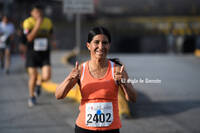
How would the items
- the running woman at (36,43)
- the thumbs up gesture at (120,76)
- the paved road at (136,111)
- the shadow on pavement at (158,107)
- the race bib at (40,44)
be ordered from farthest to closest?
the race bib at (40,44)
the running woman at (36,43)
the shadow on pavement at (158,107)
the paved road at (136,111)
the thumbs up gesture at (120,76)

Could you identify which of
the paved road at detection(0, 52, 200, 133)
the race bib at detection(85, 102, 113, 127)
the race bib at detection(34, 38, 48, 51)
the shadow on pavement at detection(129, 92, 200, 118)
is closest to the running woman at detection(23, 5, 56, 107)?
the race bib at detection(34, 38, 48, 51)

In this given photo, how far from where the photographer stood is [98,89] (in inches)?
117

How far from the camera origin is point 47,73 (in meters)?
7.19

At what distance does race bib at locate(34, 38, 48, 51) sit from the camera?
7008mm

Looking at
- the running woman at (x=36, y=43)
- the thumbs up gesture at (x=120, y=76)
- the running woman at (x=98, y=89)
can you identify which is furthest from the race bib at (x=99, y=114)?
the running woman at (x=36, y=43)

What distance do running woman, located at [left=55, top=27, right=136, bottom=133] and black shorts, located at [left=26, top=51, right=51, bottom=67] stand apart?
4.15 meters

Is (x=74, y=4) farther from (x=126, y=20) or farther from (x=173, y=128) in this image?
(x=126, y=20)

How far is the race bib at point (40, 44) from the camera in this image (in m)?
7.01

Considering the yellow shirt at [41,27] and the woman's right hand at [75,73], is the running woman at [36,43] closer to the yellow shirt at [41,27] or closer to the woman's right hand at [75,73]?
the yellow shirt at [41,27]

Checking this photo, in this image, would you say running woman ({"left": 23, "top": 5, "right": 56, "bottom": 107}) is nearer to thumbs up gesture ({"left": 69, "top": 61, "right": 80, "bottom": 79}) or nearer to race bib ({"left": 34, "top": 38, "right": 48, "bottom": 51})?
race bib ({"left": 34, "top": 38, "right": 48, "bottom": 51})

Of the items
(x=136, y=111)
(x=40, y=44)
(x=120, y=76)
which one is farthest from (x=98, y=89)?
(x=40, y=44)

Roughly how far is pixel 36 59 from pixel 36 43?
13.2 inches

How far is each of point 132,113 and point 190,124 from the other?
1.15 metres

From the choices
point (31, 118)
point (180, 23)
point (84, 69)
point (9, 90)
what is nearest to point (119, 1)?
point (180, 23)
